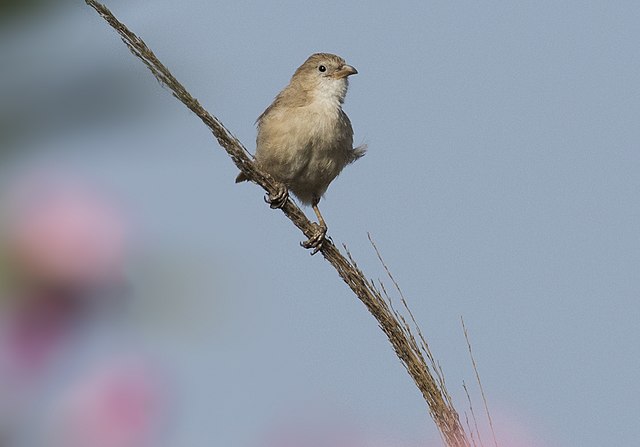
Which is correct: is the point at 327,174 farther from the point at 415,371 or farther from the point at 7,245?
the point at 7,245

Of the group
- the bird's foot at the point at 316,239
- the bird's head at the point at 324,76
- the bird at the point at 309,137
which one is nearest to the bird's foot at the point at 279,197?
the bird's foot at the point at 316,239

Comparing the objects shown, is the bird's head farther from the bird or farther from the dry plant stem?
the dry plant stem

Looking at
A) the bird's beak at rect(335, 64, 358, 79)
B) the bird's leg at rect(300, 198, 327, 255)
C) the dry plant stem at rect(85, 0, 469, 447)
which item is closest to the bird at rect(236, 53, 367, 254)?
the bird's beak at rect(335, 64, 358, 79)

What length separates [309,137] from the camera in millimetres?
4883

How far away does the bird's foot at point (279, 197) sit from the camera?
3.74 metres

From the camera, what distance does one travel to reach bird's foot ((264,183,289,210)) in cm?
374

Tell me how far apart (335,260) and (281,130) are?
1.95m

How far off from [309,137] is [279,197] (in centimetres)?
113

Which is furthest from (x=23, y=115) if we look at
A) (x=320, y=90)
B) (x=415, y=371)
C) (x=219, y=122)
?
(x=320, y=90)

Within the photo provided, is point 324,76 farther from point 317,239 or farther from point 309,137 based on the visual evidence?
point 317,239

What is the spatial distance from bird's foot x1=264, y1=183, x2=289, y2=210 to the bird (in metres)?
0.58

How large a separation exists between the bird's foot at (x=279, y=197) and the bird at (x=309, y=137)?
0.58 m

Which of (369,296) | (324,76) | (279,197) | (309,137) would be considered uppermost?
(324,76)

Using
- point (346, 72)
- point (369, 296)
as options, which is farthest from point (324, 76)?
point (369, 296)
